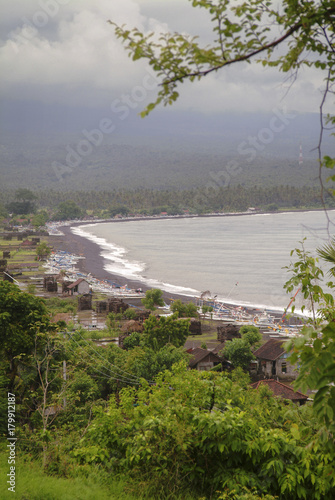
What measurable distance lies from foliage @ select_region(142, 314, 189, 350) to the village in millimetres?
1077

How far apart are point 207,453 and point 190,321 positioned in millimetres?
21017

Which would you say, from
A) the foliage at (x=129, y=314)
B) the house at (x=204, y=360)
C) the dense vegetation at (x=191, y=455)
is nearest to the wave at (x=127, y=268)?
the foliage at (x=129, y=314)

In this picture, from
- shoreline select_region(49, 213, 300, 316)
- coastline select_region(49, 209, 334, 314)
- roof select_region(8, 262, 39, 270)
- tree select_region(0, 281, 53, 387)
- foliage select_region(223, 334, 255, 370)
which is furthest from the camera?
roof select_region(8, 262, 39, 270)

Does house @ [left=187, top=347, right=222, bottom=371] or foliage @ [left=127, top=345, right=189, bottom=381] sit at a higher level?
foliage @ [left=127, top=345, right=189, bottom=381]

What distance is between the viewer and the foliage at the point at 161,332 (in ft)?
64.5

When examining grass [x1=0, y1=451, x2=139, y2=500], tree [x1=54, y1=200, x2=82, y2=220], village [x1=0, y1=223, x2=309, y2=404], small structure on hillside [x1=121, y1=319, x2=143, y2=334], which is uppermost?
tree [x1=54, y1=200, x2=82, y2=220]

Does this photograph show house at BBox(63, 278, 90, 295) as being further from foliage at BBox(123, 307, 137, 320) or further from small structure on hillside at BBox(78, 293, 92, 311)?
foliage at BBox(123, 307, 137, 320)

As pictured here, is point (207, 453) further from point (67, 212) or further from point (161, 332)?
point (67, 212)

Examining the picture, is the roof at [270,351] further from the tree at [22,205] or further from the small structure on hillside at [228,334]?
the tree at [22,205]

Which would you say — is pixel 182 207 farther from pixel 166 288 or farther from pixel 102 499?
pixel 102 499

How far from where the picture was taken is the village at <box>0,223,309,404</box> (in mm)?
18938

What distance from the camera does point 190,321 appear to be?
26.2 metres

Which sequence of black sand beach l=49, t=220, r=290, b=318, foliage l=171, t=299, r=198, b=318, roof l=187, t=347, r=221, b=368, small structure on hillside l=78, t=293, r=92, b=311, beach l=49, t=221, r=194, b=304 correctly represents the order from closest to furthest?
roof l=187, t=347, r=221, b=368
foliage l=171, t=299, r=198, b=318
small structure on hillside l=78, t=293, r=92, b=311
black sand beach l=49, t=220, r=290, b=318
beach l=49, t=221, r=194, b=304

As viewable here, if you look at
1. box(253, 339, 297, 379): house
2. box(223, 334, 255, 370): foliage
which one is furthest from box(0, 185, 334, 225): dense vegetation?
box(253, 339, 297, 379): house
